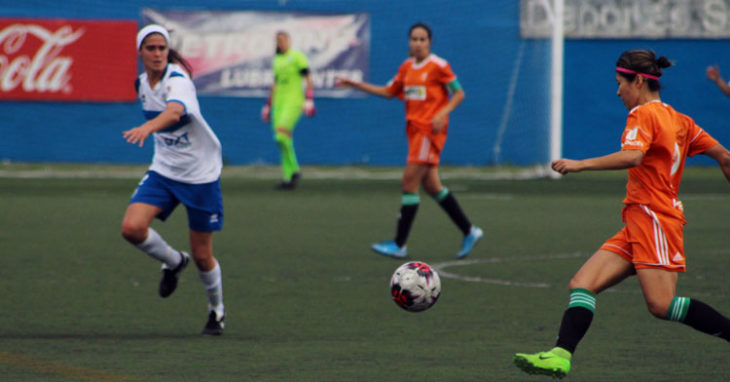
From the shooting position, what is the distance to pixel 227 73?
24594mm

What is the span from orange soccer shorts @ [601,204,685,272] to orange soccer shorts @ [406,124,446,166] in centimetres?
541

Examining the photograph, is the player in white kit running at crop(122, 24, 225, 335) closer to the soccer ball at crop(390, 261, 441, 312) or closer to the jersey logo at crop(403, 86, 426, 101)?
the soccer ball at crop(390, 261, 441, 312)

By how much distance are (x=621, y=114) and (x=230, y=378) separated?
20.2 meters

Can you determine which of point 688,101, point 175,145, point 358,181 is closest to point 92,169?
point 358,181

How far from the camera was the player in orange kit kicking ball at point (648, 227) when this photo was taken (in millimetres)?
5766

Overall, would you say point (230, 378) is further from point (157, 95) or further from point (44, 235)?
point (44, 235)

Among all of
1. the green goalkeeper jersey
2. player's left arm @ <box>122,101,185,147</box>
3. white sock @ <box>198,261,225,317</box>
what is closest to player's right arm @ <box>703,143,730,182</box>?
player's left arm @ <box>122,101,185,147</box>

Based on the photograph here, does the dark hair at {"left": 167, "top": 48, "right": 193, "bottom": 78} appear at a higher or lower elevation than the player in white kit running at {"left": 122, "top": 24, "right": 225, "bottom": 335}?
higher

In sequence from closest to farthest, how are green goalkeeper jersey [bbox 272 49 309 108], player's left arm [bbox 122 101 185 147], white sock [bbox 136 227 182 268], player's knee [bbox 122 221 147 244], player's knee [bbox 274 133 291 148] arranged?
player's left arm [bbox 122 101 185 147], player's knee [bbox 122 221 147 244], white sock [bbox 136 227 182 268], player's knee [bbox 274 133 291 148], green goalkeeper jersey [bbox 272 49 309 108]

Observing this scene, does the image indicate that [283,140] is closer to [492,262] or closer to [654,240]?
[492,262]

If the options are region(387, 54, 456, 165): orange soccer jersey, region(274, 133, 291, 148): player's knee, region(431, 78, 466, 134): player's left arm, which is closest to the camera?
region(431, 78, 466, 134): player's left arm

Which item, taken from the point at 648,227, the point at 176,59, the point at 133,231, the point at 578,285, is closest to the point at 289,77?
the point at 176,59

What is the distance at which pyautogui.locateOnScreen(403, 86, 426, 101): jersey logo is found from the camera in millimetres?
11414

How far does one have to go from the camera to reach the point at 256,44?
967 inches
